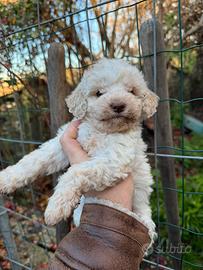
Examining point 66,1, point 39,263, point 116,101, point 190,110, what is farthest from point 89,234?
point 190,110

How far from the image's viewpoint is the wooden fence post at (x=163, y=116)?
6.39 feet

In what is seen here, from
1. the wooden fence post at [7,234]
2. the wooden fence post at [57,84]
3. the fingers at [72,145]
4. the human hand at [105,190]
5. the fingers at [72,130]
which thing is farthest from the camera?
the wooden fence post at [7,234]

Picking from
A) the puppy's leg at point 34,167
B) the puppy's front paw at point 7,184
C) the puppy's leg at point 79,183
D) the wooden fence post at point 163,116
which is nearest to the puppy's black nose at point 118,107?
the puppy's leg at point 79,183

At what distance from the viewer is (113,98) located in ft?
5.78

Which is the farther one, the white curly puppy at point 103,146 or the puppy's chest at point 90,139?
the puppy's chest at point 90,139

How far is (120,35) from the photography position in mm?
4023

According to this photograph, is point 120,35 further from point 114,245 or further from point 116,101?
point 114,245

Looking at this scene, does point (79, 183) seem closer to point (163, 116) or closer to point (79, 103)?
point (79, 103)

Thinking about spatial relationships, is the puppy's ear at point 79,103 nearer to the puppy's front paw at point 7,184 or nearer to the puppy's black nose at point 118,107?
the puppy's black nose at point 118,107

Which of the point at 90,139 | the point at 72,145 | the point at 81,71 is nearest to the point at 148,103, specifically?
the point at 90,139

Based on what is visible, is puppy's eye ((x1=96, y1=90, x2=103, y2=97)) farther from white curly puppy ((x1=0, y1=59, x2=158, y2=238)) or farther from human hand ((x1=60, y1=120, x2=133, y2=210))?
human hand ((x1=60, y1=120, x2=133, y2=210))

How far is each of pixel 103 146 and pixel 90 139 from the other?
0.11 metres

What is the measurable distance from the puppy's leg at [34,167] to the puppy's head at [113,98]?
33cm

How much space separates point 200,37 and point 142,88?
2.80 ft
